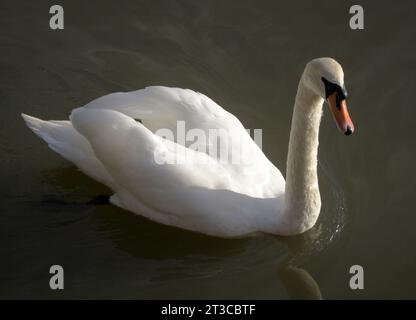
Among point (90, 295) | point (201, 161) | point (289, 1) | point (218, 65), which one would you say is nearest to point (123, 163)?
point (201, 161)

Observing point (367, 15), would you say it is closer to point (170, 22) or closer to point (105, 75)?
point (170, 22)

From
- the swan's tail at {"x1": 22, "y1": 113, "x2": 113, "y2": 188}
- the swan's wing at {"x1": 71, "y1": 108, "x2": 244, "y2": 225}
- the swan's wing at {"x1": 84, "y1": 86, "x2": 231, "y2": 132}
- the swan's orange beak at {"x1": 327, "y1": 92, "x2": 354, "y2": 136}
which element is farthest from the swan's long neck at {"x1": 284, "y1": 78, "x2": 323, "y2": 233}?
the swan's tail at {"x1": 22, "y1": 113, "x2": 113, "y2": 188}

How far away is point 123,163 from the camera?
7871mm

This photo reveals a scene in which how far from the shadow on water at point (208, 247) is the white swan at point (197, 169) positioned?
17 cm

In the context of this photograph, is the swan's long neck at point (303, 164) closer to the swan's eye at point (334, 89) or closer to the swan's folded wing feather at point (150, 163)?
the swan's eye at point (334, 89)

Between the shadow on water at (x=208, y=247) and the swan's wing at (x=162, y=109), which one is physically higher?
the swan's wing at (x=162, y=109)

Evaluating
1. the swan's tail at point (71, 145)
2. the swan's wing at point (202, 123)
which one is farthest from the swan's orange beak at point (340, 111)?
the swan's tail at point (71, 145)

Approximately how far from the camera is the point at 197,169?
7691 millimetres

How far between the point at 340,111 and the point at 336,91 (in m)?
0.18

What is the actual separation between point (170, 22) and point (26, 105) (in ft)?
7.02

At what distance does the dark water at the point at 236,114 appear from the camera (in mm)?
7895

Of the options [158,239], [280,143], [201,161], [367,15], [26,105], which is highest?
→ [367,15]

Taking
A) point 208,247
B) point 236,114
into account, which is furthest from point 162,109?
point 236,114

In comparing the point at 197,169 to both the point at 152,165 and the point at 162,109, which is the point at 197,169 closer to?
the point at 152,165
